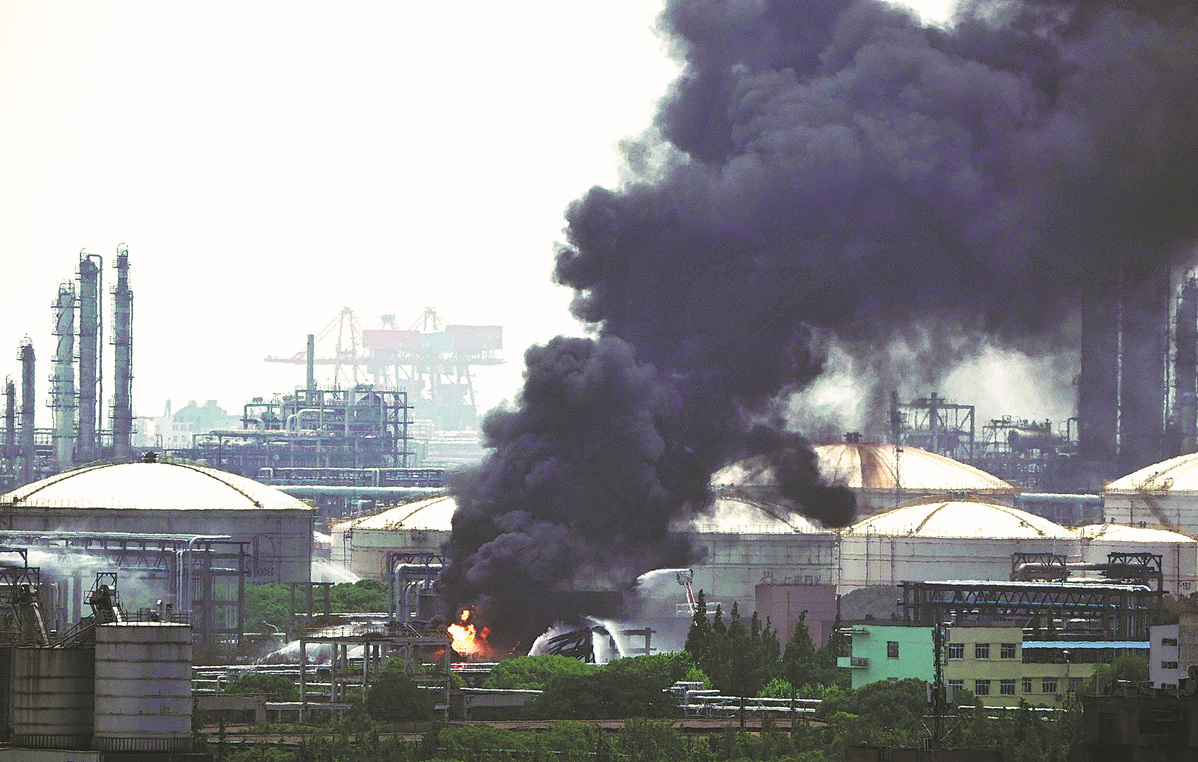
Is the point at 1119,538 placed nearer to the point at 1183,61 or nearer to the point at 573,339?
the point at 1183,61

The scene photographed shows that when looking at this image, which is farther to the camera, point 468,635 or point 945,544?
point 945,544

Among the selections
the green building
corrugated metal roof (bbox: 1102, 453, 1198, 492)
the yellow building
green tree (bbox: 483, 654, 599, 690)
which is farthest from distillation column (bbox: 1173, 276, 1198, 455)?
green tree (bbox: 483, 654, 599, 690)

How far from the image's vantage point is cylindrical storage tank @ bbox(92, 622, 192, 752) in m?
51.2

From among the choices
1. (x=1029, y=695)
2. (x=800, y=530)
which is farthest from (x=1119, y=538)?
(x=1029, y=695)

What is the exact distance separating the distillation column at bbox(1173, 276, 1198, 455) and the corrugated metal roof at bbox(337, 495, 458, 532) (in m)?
54.3

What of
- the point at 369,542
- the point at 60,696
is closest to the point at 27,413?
the point at 369,542

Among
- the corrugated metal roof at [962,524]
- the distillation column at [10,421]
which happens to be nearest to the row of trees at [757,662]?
the corrugated metal roof at [962,524]

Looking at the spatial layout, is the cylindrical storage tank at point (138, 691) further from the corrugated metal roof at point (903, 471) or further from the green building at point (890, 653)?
the corrugated metal roof at point (903, 471)

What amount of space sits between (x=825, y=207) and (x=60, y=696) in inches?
1866

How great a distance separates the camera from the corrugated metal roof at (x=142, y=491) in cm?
10812

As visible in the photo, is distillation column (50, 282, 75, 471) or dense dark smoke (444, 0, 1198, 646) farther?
distillation column (50, 282, 75, 471)

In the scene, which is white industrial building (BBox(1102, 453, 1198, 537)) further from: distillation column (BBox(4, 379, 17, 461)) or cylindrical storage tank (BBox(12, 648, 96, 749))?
cylindrical storage tank (BBox(12, 648, 96, 749))

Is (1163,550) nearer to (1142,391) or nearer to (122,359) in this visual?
(1142,391)

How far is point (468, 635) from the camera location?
281 ft
